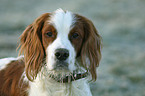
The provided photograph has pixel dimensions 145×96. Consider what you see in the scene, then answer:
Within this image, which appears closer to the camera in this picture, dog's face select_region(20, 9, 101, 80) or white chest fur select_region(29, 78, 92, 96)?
dog's face select_region(20, 9, 101, 80)

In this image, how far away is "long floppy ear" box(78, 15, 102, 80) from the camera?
Answer: 159 inches

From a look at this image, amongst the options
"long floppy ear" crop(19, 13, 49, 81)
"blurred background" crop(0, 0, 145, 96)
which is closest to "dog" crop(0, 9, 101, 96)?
"long floppy ear" crop(19, 13, 49, 81)

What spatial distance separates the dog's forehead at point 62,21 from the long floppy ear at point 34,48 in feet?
0.59

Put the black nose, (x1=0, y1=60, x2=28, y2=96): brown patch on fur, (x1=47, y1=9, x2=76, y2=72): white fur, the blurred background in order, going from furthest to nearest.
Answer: the blurred background, (x1=0, y1=60, x2=28, y2=96): brown patch on fur, (x1=47, y1=9, x2=76, y2=72): white fur, the black nose

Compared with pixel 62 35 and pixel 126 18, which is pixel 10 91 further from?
pixel 126 18

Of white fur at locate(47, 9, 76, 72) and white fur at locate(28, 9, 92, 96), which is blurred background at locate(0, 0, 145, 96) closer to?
white fur at locate(28, 9, 92, 96)

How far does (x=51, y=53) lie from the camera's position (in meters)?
3.66

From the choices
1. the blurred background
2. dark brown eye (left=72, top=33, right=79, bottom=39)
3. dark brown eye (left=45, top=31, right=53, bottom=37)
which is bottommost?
the blurred background

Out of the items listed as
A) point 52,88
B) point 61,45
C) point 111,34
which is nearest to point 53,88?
point 52,88

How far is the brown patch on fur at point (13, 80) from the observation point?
166 inches

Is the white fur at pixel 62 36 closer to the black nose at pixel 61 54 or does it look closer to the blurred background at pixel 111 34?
the black nose at pixel 61 54

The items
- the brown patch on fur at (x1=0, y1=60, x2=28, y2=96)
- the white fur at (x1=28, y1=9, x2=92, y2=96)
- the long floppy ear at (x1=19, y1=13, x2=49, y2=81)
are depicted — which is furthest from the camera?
the brown patch on fur at (x1=0, y1=60, x2=28, y2=96)

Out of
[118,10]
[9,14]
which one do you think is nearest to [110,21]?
[118,10]

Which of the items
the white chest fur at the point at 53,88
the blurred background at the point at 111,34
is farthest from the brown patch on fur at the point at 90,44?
the blurred background at the point at 111,34
